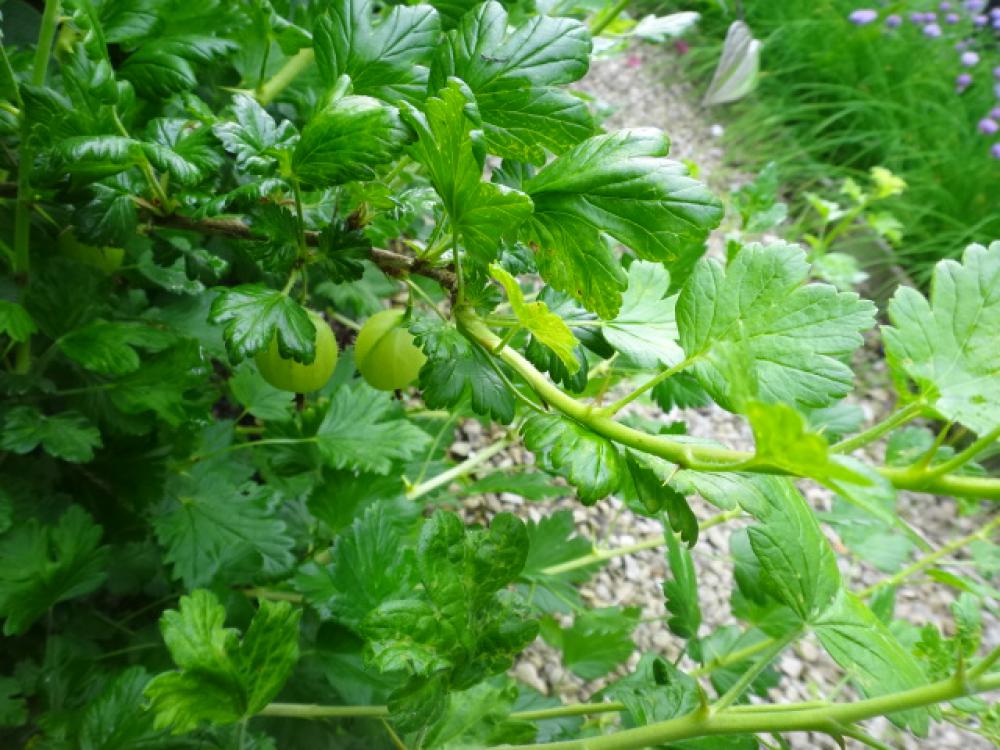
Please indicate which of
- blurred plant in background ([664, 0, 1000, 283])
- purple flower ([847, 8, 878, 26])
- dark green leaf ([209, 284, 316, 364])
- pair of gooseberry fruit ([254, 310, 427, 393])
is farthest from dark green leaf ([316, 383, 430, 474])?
purple flower ([847, 8, 878, 26])

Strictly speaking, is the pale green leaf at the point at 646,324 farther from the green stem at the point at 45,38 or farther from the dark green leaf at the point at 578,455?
the green stem at the point at 45,38

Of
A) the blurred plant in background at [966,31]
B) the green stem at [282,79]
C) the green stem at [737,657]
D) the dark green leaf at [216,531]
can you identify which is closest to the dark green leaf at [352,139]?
the green stem at [282,79]

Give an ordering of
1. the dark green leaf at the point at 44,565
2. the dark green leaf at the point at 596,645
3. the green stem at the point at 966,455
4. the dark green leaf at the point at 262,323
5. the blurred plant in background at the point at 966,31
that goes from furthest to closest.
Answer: the blurred plant in background at the point at 966,31 < the dark green leaf at the point at 596,645 < the dark green leaf at the point at 44,565 < the dark green leaf at the point at 262,323 < the green stem at the point at 966,455

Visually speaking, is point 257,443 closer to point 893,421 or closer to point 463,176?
point 463,176

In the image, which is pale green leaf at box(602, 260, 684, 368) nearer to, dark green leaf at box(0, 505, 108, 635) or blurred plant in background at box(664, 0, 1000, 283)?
dark green leaf at box(0, 505, 108, 635)

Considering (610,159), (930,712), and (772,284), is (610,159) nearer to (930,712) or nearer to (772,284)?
(772,284)

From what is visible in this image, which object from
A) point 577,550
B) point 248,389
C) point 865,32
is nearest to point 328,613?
point 248,389
